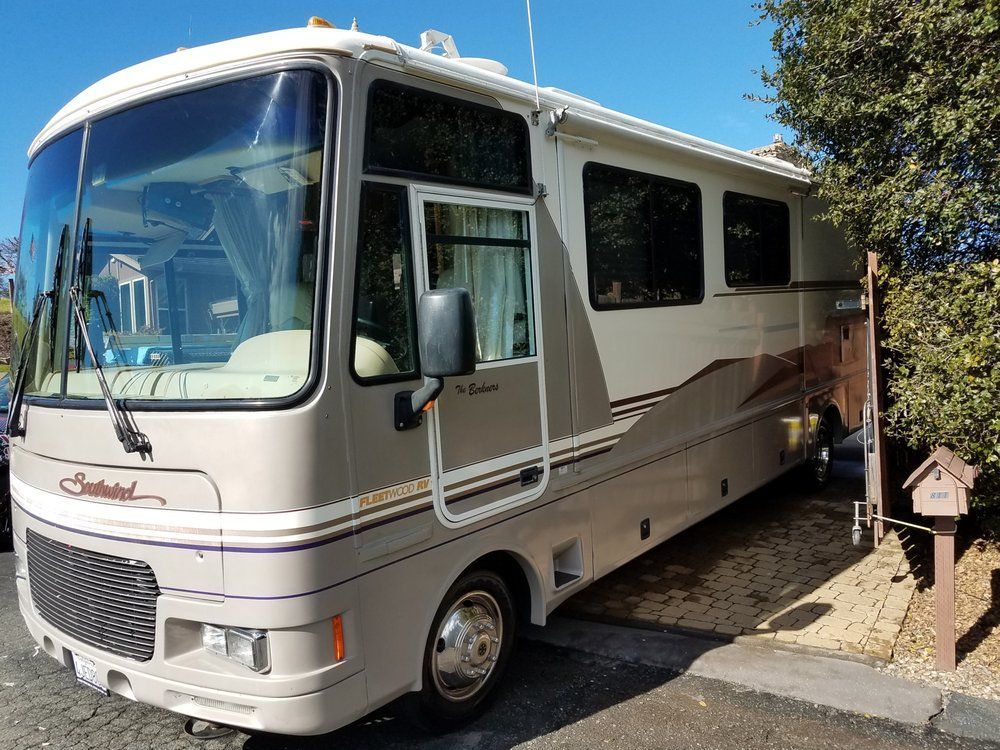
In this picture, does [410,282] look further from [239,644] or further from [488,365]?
[239,644]

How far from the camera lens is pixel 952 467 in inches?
167

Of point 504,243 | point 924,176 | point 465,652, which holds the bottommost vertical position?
point 465,652

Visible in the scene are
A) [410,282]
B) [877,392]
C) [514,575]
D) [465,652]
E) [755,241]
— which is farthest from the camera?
[755,241]

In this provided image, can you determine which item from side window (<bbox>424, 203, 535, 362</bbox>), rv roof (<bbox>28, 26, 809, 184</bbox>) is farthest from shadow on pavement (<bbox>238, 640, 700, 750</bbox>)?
rv roof (<bbox>28, 26, 809, 184</bbox>)

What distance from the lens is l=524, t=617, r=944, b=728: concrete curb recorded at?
3768 millimetres

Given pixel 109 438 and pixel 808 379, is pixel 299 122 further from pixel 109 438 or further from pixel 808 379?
→ pixel 808 379

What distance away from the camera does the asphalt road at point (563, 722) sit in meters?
3.65

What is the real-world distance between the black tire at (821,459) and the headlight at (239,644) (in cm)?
620

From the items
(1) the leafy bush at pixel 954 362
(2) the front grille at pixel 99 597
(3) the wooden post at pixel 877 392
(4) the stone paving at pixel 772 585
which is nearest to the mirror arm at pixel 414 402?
(2) the front grille at pixel 99 597

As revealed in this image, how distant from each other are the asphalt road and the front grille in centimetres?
74

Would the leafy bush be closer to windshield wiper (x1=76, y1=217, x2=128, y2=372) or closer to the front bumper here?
the front bumper

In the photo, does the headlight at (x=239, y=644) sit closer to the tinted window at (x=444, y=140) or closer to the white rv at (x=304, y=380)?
the white rv at (x=304, y=380)

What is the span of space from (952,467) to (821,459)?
155 inches

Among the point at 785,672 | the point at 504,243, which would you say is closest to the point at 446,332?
the point at 504,243
